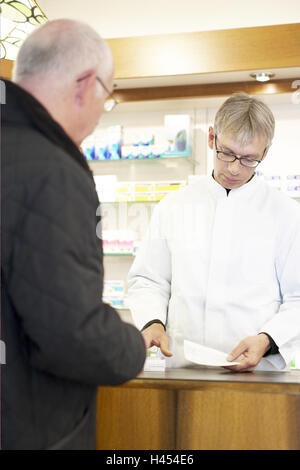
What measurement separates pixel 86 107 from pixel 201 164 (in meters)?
2.48

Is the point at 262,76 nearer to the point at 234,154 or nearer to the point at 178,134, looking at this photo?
the point at 178,134

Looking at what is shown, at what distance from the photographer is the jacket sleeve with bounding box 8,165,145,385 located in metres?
0.97

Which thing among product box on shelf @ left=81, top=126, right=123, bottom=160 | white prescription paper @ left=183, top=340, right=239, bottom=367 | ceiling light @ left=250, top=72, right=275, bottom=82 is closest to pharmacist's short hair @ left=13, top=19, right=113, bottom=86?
white prescription paper @ left=183, top=340, right=239, bottom=367

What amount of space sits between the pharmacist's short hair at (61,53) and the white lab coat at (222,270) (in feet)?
3.98

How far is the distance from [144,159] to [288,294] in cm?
168

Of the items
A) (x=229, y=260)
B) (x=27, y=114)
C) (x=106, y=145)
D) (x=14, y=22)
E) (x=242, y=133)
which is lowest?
(x=229, y=260)

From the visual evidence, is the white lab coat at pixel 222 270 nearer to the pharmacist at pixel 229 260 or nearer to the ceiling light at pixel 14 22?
the pharmacist at pixel 229 260

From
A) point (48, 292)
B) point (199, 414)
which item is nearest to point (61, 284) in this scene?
point (48, 292)

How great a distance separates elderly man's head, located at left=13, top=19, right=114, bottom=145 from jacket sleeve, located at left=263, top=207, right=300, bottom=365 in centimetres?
116

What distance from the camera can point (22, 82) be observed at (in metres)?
1.15

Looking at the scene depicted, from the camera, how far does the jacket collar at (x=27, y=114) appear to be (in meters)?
1.06

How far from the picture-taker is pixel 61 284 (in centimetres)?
97

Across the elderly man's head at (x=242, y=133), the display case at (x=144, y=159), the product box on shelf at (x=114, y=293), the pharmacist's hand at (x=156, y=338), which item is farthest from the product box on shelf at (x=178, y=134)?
the pharmacist's hand at (x=156, y=338)
